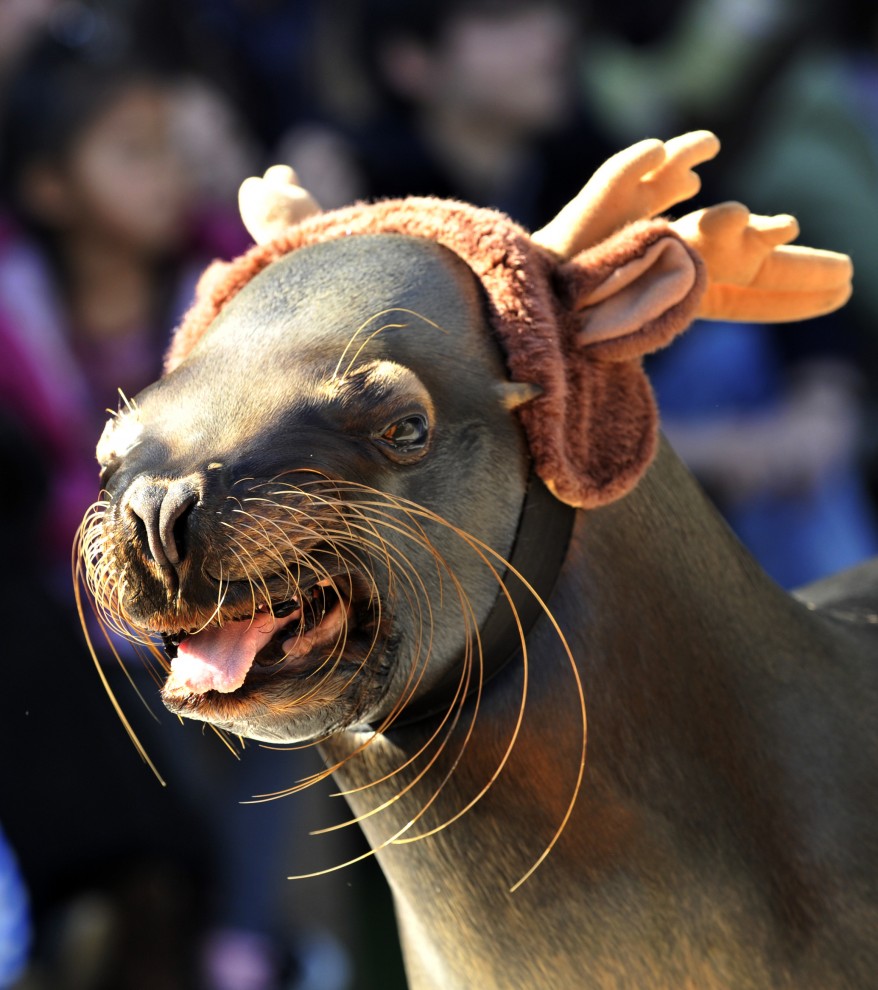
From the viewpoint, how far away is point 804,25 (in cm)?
461

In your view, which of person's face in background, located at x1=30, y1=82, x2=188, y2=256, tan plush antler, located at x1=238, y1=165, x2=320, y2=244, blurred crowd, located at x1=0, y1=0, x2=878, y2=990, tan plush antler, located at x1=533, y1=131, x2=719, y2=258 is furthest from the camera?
person's face in background, located at x1=30, y1=82, x2=188, y2=256

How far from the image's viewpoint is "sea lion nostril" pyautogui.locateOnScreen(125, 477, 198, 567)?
1.35m

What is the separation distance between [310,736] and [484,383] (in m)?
0.38

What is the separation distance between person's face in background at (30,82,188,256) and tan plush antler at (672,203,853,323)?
2196mm

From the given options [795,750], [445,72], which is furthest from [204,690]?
[445,72]

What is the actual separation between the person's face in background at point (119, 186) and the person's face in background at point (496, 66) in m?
0.79

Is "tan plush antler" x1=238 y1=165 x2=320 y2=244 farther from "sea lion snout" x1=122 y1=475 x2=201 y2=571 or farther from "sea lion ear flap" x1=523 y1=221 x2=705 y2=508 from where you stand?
"sea lion snout" x1=122 y1=475 x2=201 y2=571

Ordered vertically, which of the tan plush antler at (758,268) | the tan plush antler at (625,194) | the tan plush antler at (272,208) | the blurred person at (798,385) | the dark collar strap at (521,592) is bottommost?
the blurred person at (798,385)

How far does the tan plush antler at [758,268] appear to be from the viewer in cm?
165

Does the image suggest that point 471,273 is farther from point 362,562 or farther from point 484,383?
point 362,562

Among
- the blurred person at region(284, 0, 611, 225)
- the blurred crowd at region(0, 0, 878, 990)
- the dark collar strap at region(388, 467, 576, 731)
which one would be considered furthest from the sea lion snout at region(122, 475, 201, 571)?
the blurred person at region(284, 0, 611, 225)

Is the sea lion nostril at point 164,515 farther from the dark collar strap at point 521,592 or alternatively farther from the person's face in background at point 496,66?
the person's face in background at point 496,66

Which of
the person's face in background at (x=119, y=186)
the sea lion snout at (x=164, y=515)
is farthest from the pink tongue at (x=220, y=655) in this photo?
the person's face in background at (x=119, y=186)

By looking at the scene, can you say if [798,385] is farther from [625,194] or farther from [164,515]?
[164,515]
